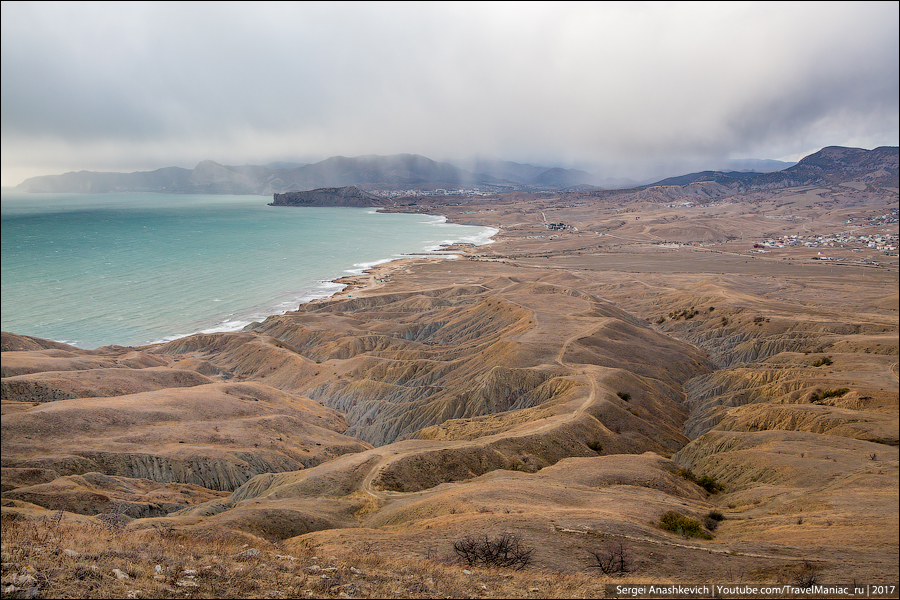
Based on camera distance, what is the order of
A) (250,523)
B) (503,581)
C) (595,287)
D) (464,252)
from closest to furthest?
(503,581) → (250,523) → (595,287) → (464,252)

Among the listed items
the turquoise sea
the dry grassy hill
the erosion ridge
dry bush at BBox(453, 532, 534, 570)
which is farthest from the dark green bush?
the turquoise sea

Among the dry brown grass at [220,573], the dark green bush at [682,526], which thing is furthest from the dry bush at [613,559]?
the dark green bush at [682,526]

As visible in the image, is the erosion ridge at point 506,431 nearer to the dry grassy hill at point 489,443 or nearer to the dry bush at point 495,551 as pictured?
the dry grassy hill at point 489,443

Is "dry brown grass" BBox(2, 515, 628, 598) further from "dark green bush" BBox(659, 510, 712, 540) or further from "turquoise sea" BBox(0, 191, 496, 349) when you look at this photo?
"turquoise sea" BBox(0, 191, 496, 349)

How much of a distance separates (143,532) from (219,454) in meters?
17.3

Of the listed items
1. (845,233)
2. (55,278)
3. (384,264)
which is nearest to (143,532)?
(55,278)

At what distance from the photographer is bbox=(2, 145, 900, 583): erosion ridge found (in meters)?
22.8

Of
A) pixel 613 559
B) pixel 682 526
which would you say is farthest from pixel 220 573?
pixel 682 526

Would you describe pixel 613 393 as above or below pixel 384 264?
below

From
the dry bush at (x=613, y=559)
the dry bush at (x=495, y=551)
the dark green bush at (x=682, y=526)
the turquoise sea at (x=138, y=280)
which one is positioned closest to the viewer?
the dry bush at (x=613, y=559)

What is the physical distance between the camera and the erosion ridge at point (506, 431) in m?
22.8

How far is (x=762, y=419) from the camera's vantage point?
4094 centimetres

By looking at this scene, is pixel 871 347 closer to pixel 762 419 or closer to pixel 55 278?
pixel 762 419

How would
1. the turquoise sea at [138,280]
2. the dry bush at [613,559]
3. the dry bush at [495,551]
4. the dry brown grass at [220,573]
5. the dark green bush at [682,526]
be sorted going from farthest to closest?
1. the turquoise sea at [138,280]
2. the dark green bush at [682,526]
3. the dry bush at [495,551]
4. the dry bush at [613,559]
5. the dry brown grass at [220,573]
